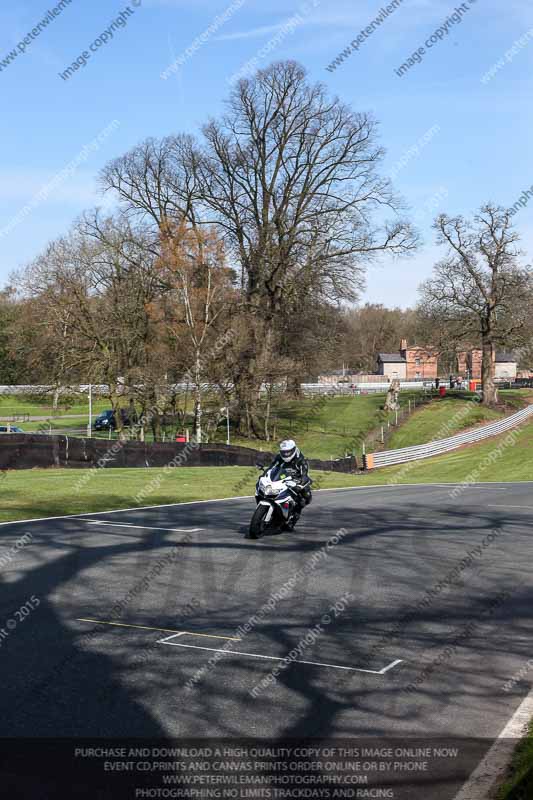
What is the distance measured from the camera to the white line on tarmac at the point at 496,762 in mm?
5707

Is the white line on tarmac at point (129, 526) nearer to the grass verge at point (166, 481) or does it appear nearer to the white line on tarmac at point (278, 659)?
A: the grass verge at point (166, 481)

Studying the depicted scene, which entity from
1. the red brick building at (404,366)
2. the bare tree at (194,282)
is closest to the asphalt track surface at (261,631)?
the bare tree at (194,282)

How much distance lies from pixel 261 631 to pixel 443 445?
42.2 metres

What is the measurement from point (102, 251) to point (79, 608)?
47.7 m

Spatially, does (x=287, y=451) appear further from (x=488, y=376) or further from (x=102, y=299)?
(x=488, y=376)

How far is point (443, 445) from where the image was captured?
5050 cm

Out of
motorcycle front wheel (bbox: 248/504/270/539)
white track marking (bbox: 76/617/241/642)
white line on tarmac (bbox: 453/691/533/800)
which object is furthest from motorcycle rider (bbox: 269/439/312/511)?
white line on tarmac (bbox: 453/691/533/800)

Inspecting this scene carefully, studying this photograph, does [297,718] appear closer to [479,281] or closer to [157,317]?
[157,317]

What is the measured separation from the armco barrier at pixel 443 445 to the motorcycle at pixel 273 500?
28.0 m

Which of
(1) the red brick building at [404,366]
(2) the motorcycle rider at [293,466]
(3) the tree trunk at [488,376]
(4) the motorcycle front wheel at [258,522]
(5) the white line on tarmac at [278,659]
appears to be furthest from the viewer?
(1) the red brick building at [404,366]

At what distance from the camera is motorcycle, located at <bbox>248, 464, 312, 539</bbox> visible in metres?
15.6

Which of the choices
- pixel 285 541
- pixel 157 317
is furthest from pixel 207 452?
pixel 285 541

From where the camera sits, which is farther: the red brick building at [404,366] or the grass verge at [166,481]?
the red brick building at [404,366]

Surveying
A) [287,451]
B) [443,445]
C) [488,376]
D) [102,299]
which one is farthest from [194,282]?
[287,451]
